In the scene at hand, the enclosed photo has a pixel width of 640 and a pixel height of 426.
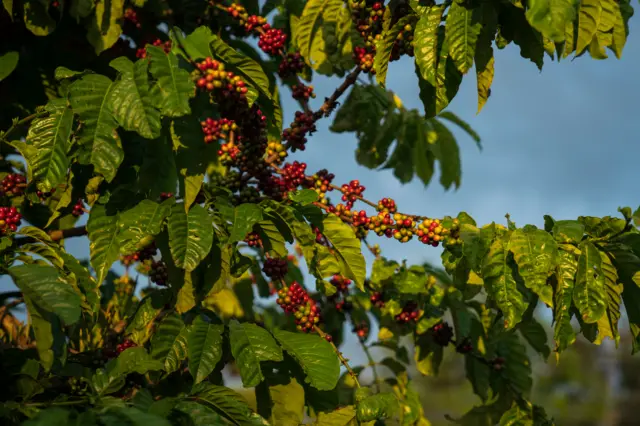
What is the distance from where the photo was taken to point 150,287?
4754 mm

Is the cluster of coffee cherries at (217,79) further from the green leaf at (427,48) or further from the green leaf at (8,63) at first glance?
the green leaf at (8,63)

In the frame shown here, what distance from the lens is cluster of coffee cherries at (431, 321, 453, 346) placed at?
372 cm

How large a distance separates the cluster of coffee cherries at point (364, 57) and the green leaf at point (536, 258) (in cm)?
107

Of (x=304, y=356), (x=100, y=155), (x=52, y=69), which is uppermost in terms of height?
(x=52, y=69)

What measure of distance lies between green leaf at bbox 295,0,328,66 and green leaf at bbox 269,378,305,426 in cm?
152

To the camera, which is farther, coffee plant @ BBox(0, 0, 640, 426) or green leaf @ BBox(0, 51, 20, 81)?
green leaf @ BBox(0, 51, 20, 81)

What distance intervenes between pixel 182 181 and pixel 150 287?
204 cm

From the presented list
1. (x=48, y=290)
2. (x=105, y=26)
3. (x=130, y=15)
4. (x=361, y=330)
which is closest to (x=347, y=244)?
(x=48, y=290)

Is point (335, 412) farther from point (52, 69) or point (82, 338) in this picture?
point (52, 69)

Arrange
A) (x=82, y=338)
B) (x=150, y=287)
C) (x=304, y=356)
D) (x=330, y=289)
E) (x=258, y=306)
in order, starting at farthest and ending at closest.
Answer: (x=258, y=306) → (x=150, y=287) → (x=82, y=338) → (x=330, y=289) → (x=304, y=356)

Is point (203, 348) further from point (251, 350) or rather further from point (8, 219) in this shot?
point (8, 219)

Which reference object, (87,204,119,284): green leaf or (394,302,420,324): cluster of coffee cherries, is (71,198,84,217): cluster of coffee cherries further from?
(394,302,420,324): cluster of coffee cherries

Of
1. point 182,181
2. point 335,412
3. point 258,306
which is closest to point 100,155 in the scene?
point 182,181

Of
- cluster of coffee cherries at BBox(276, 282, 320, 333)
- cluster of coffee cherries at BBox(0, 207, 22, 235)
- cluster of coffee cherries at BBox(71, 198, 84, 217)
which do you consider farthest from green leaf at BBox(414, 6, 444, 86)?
cluster of coffee cherries at BBox(71, 198, 84, 217)
